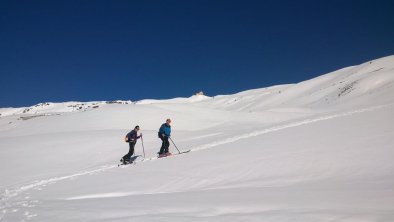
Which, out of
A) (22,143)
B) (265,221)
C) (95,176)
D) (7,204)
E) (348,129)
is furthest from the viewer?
(22,143)

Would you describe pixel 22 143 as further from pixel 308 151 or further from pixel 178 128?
pixel 308 151

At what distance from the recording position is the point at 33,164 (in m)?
19.1

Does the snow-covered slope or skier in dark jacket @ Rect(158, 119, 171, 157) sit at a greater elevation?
skier in dark jacket @ Rect(158, 119, 171, 157)

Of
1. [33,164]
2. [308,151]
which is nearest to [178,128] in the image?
[33,164]

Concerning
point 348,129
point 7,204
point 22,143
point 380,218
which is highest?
point 22,143

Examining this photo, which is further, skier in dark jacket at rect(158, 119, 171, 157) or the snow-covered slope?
skier in dark jacket at rect(158, 119, 171, 157)

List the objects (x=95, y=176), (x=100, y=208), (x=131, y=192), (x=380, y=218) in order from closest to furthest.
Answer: (x=380, y=218)
(x=100, y=208)
(x=131, y=192)
(x=95, y=176)

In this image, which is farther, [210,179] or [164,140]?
[164,140]

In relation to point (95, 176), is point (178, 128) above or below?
above

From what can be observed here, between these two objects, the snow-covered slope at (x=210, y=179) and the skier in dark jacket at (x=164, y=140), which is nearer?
the snow-covered slope at (x=210, y=179)

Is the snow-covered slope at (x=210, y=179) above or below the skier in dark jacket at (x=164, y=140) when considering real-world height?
below

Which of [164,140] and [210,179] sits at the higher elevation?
[164,140]

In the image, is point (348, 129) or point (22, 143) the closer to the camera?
point (348, 129)

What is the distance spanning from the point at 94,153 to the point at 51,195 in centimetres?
986
